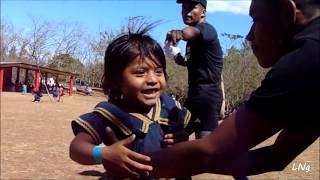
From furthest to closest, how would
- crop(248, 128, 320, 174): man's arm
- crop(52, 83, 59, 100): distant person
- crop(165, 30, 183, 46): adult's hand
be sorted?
crop(52, 83, 59, 100): distant person → crop(165, 30, 183, 46): adult's hand → crop(248, 128, 320, 174): man's arm

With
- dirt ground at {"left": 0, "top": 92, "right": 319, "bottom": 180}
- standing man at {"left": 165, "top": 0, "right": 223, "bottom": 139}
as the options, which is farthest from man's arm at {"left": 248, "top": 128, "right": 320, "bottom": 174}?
dirt ground at {"left": 0, "top": 92, "right": 319, "bottom": 180}

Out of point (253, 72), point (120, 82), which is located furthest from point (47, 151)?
point (253, 72)

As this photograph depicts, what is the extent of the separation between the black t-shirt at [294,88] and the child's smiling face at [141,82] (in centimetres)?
85

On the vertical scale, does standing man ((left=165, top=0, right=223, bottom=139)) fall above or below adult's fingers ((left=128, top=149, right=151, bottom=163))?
above

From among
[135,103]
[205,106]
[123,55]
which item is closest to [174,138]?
[135,103]

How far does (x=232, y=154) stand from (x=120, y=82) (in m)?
0.92

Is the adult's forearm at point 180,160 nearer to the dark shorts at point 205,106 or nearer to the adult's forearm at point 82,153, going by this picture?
the adult's forearm at point 82,153

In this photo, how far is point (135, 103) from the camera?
A: 2.35 metres

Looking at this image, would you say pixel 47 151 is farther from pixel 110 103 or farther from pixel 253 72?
pixel 253 72

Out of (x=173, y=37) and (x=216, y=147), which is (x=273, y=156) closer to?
(x=216, y=147)

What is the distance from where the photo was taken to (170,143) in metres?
2.26

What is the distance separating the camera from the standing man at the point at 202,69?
11.5 feet

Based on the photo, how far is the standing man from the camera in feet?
11.5

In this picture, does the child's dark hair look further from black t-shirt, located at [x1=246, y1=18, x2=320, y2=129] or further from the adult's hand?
black t-shirt, located at [x1=246, y1=18, x2=320, y2=129]
